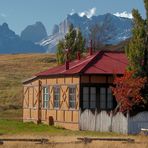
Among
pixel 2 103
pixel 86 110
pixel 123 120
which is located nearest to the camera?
pixel 123 120

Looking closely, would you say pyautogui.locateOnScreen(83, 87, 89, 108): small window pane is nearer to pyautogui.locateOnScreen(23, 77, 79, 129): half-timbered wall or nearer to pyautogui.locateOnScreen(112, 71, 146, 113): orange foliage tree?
pyautogui.locateOnScreen(23, 77, 79, 129): half-timbered wall

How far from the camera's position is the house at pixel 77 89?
42031 millimetres

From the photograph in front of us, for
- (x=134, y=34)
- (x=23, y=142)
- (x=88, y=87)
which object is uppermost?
(x=134, y=34)

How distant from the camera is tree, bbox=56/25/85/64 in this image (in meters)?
65.6

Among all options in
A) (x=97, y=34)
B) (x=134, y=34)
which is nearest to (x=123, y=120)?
(x=134, y=34)

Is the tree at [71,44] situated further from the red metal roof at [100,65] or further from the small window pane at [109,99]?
the small window pane at [109,99]

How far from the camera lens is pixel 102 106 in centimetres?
4262

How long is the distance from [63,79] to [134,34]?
790 cm

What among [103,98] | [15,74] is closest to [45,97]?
[103,98]

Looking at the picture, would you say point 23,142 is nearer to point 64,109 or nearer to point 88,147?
point 88,147

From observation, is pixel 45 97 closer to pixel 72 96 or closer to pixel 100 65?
pixel 72 96

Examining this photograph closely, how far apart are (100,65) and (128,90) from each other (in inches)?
219

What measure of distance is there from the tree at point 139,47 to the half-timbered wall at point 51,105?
5335mm

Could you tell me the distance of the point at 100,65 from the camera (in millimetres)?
43531
